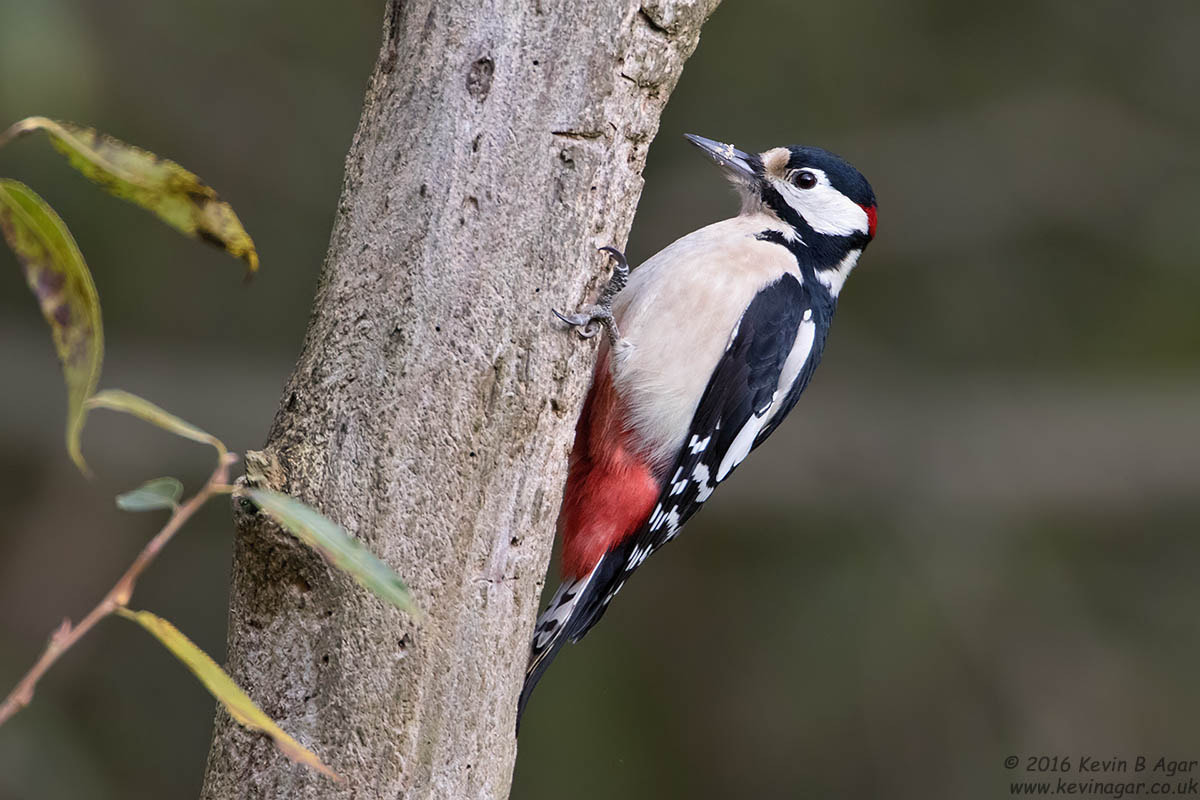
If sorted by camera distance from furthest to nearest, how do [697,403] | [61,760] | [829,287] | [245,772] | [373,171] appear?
[61,760] → [829,287] → [697,403] → [373,171] → [245,772]

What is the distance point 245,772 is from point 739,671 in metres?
3.68

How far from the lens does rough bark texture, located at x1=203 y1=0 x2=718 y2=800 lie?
59.4 inches

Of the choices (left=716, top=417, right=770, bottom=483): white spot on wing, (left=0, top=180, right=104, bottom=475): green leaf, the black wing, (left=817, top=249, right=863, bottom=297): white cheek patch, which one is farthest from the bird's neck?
(left=0, top=180, right=104, bottom=475): green leaf

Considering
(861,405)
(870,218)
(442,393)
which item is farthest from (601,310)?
(861,405)

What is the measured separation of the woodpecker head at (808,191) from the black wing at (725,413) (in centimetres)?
21

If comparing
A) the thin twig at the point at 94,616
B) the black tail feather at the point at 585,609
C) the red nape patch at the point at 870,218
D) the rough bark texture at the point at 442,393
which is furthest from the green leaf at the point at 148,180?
the red nape patch at the point at 870,218

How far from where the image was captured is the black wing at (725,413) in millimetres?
2305

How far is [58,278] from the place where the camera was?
85 cm

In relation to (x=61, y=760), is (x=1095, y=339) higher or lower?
higher

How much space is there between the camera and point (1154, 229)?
5.08m

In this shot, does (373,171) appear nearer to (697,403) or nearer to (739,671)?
(697,403)

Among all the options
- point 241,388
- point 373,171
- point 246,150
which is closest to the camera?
point 373,171

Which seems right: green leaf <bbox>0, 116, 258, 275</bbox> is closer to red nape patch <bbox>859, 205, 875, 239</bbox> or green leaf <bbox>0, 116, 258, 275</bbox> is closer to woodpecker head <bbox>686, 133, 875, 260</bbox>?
woodpecker head <bbox>686, 133, 875, 260</bbox>

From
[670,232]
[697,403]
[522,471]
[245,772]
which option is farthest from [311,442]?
[670,232]
